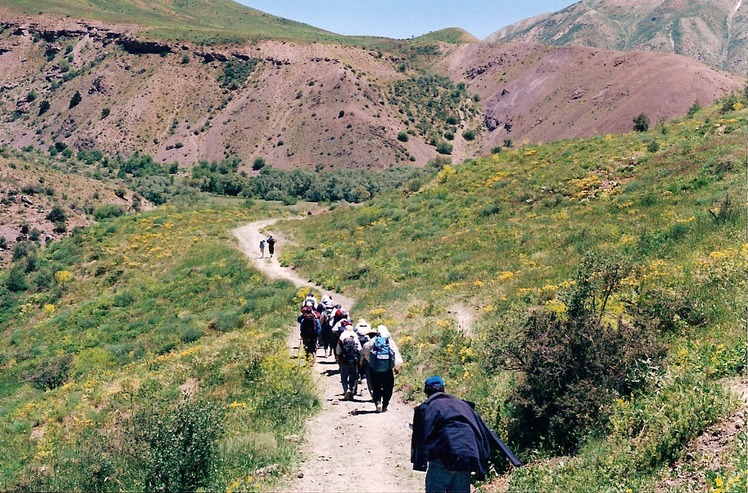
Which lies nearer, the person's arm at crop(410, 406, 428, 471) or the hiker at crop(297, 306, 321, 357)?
the person's arm at crop(410, 406, 428, 471)

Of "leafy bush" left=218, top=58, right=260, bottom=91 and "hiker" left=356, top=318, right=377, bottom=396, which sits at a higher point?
"leafy bush" left=218, top=58, right=260, bottom=91

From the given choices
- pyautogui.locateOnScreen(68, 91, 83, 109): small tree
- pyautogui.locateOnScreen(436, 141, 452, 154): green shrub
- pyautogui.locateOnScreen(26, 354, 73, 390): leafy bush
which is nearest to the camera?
pyautogui.locateOnScreen(26, 354, 73, 390): leafy bush

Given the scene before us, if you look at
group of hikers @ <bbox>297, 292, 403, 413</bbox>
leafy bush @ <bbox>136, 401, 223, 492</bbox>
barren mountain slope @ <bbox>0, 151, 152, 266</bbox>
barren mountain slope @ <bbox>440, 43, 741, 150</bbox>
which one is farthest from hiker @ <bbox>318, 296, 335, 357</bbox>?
barren mountain slope @ <bbox>440, 43, 741, 150</bbox>

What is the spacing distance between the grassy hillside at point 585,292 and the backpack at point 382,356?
1409mm

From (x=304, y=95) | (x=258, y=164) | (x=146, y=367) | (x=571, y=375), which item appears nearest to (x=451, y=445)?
(x=571, y=375)

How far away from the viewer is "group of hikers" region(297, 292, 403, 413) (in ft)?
36.1

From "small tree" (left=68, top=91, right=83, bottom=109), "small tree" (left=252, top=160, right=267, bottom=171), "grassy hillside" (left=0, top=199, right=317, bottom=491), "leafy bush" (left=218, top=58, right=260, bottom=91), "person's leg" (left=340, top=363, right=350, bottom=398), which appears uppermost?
"leafy bush" (left=218, top=58, right=260, bottom=91)

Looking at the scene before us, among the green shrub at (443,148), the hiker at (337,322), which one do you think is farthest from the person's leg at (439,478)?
the green shrub at (443,148)

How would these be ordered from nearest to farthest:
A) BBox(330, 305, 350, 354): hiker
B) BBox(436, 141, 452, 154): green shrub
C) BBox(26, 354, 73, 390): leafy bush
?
BBox(330, 305, 350, 354): hiker
BBox(26, 354, 73, 390): leafy bush
BBox(436, 141, 452, 154): green shrub

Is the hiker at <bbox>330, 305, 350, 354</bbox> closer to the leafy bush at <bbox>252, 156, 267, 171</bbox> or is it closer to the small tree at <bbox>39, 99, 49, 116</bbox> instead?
the leafy bush at <bbox>252, 156, 267, 171</bbox>

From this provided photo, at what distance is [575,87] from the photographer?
301ft

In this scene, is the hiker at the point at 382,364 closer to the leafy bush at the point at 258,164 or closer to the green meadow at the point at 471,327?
the green meadow at the point at 471,327

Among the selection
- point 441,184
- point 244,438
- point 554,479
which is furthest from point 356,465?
point 441,184

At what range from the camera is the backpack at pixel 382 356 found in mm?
10891
